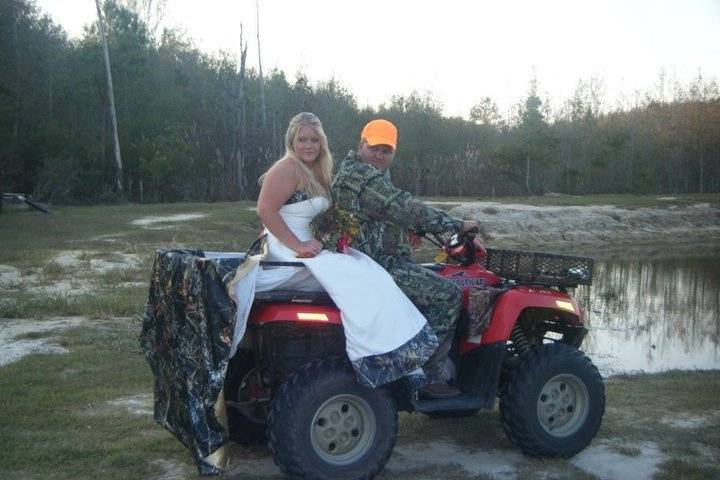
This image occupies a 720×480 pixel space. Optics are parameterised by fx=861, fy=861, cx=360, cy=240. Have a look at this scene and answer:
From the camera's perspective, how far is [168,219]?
27.0m

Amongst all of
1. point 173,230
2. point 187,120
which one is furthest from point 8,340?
point 187,120

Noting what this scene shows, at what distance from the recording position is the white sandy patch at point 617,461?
5.73 m

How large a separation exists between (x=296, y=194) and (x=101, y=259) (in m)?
12.8

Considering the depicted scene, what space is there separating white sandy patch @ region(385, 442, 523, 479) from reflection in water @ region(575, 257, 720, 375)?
12.5 ft


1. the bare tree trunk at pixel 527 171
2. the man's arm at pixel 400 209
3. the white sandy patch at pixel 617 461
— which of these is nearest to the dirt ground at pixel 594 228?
the bare tree trunk at pixel 527 171

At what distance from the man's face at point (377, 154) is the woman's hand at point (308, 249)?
2.67 ft

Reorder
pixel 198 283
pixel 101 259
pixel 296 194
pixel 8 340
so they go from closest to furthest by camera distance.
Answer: pixel 198 283 → pixel 296 194 → pixel 8 340 → pixel 101 259

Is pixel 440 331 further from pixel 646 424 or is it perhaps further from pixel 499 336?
pixel 646 424

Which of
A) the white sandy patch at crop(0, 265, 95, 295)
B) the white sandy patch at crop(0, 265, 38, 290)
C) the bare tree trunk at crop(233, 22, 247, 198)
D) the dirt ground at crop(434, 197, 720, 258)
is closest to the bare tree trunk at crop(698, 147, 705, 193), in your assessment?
the dirt ground at crop(434, 197, 720, 258)

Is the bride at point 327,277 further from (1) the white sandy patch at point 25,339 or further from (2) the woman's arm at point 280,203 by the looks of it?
(1) the white sandy patch at point 25,339

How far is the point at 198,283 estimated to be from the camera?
4.91 metres

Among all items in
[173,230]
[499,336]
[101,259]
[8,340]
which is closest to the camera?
[499,336]

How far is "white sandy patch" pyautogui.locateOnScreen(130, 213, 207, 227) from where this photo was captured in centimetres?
2567

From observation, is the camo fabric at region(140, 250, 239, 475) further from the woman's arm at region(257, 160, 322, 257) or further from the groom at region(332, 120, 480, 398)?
the groom at region(332, 120, 480, 398)
